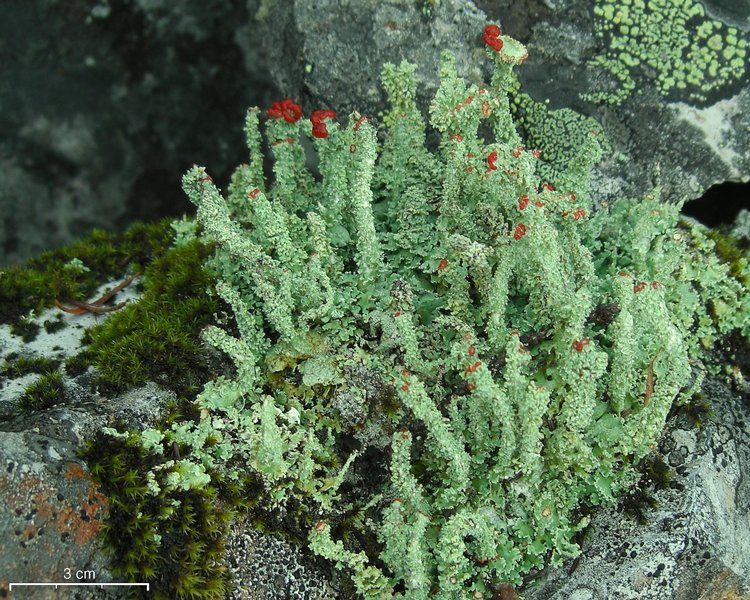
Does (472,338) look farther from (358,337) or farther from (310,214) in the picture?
(310,214)

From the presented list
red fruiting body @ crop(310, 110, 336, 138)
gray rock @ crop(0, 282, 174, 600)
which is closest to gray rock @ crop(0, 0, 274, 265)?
red fruiting body @ crop(310, 110, 336, 138)

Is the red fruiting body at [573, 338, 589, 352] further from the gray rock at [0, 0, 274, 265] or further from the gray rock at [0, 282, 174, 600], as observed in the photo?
the gray rock at [0, 0, 274, 265]

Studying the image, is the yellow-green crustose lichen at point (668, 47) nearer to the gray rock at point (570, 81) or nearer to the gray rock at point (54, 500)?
the gray rock at point (570, 81)

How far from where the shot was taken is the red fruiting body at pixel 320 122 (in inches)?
147

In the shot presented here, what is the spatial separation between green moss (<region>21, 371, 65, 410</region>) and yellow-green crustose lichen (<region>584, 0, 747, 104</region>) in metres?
2.98

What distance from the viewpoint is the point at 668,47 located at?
433cm

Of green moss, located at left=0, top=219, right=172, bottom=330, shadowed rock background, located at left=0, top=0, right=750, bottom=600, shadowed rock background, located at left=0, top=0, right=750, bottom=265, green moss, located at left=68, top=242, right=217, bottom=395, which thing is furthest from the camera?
shadowed rock background, located at left=0, top=0, right=750, bottom=265

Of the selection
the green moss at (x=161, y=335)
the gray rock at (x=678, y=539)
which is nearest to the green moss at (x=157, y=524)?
the green moss at (x=161, y=335)

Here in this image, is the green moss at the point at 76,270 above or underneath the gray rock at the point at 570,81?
underneath

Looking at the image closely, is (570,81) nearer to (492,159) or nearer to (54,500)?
(492,159)

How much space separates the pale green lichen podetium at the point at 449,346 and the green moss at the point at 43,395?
0.58m

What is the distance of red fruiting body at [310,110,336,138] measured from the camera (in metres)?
3.72

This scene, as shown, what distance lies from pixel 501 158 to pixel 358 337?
3.23 ft

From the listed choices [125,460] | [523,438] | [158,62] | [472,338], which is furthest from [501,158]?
[158,62]
